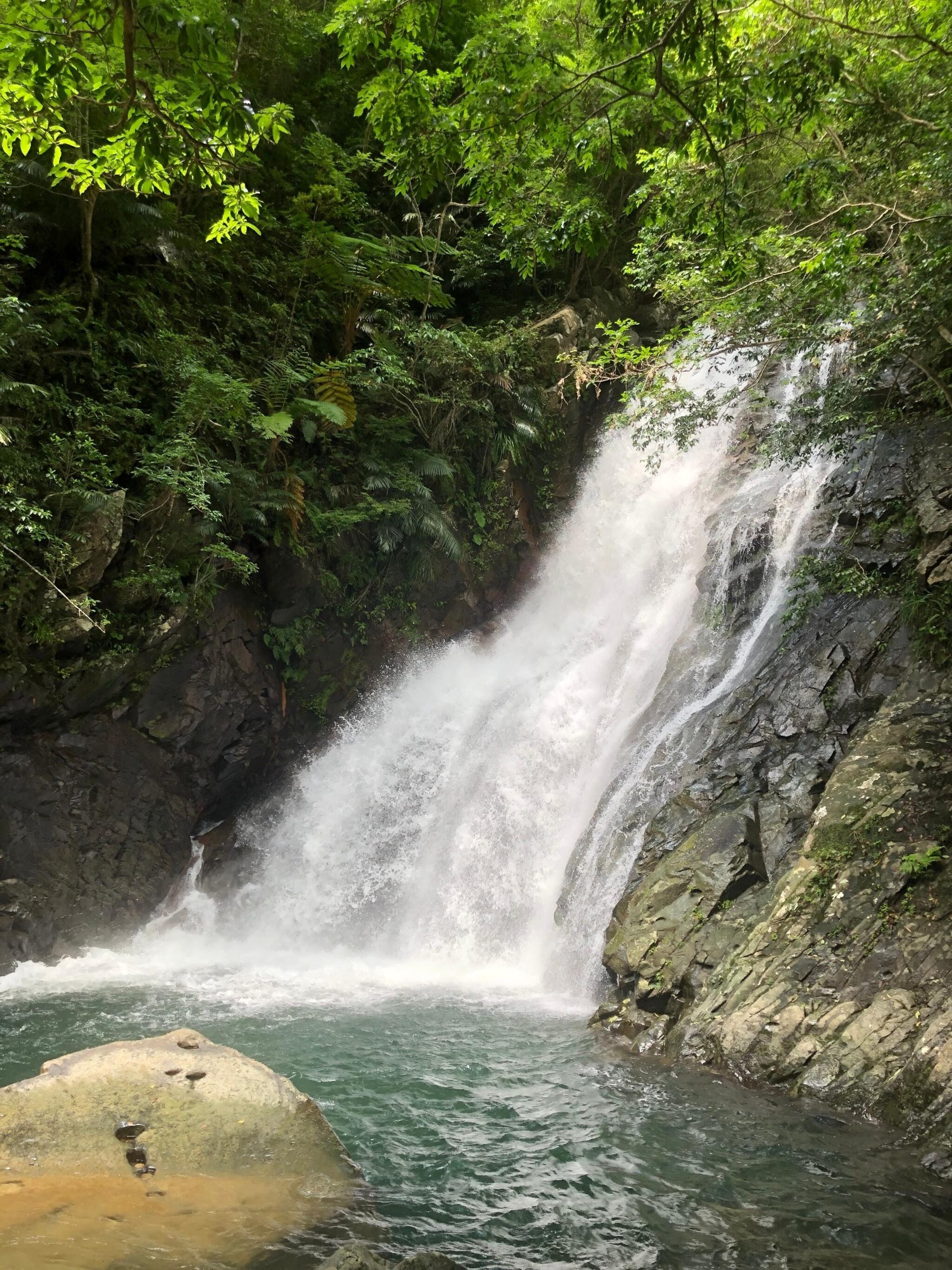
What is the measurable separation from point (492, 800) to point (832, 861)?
5.81 m

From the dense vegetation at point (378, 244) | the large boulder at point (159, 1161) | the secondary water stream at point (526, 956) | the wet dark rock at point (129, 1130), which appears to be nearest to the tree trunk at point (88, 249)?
the dense vegetation at point (378, 244)

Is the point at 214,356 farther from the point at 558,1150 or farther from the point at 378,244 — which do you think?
the point at 558,1150

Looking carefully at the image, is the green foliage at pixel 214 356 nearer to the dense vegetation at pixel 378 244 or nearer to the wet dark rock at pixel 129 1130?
the dense vegetation at pixel 378 244

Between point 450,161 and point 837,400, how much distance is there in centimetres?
703

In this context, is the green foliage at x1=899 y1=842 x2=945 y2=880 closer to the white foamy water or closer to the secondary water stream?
the secondary water stream

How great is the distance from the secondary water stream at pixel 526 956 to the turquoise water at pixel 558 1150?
2 cm

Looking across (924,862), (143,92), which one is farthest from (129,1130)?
(924,862)

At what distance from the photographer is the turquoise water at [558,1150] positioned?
391cm

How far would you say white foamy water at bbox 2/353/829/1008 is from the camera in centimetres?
962

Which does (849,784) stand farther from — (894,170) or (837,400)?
(894,170)

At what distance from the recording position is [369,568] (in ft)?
42.5

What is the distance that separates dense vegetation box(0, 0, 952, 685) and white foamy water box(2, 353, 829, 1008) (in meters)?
2.52

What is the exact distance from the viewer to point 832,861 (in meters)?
7.04

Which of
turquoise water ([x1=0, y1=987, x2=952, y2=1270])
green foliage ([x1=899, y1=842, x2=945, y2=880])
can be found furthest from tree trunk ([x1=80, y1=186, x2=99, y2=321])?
green foliage ([x1=899, y1=842, x2=945, y2=880])
